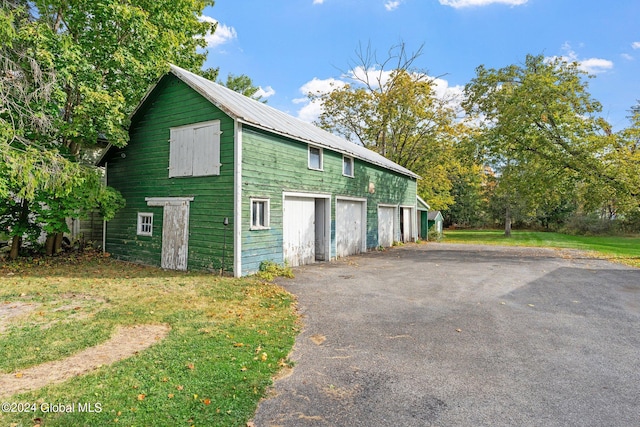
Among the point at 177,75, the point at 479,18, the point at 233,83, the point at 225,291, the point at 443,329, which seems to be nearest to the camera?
the point at 443,329

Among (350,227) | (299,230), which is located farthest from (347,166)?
(299,230)

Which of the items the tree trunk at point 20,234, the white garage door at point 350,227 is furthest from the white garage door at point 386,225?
the tree trunk at point 20,234

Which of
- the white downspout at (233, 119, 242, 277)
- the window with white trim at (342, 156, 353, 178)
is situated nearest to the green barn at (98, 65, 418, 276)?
the white downspout at (233, 119, 242, 277)

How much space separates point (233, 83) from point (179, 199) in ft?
86.1

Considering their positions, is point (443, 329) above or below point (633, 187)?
below

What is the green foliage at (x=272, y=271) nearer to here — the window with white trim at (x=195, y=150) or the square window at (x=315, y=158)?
the window with white trim at (x=195, y=150)

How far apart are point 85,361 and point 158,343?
0.83 m

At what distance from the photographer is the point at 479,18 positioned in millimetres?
13508

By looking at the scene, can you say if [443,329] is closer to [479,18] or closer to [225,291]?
[225,291]

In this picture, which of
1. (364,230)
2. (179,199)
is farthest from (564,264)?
(179,199)

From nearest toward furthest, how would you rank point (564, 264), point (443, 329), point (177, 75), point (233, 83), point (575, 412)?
point (575, 412) → point (443, 329) → point (177, 75) → point (564, 264) → point (233, 83)

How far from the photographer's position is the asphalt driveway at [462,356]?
312 centimetres

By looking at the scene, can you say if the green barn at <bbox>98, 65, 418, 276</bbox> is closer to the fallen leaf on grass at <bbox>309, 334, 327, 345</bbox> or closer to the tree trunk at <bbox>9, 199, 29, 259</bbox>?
the tree trunk at <bbox>9, 199, 29, 259</bbox>

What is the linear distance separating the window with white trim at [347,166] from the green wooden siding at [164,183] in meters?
6.14
